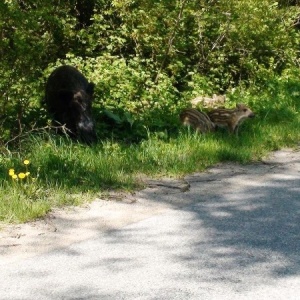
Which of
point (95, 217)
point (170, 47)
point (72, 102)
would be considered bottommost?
point (95, 217)

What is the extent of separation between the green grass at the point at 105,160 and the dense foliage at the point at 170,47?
2743 mm

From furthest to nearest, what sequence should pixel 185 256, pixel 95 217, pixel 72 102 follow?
pixel 72 102 → pixel 95 217 → pixel 185 256

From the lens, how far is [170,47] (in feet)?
50.6

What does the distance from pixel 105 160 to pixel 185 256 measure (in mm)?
2939

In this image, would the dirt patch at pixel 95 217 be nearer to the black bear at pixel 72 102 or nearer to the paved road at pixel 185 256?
the paved road at pixel 185 256

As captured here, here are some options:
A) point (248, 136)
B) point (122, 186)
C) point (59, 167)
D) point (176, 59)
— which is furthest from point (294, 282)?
point (176, 59)

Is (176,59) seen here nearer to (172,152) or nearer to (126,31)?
(126,31)

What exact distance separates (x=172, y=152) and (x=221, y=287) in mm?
4000

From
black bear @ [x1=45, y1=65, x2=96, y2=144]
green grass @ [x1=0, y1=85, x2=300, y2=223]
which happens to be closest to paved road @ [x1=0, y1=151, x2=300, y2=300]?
green grass @ [x1=0, y1=85, x2=300, y2=223]

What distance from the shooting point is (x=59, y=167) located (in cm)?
818

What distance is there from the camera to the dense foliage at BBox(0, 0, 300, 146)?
1412 centimetres

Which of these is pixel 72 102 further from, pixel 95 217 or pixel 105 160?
pixel 95 217

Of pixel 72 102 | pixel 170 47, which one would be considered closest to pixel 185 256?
pixel 72 102

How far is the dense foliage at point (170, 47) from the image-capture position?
14.1 meters
